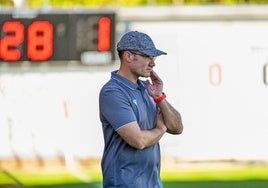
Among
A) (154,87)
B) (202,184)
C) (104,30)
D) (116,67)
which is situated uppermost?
(104,30)

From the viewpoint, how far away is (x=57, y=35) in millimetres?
14625

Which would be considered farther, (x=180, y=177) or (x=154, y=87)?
(x=180, y=177)

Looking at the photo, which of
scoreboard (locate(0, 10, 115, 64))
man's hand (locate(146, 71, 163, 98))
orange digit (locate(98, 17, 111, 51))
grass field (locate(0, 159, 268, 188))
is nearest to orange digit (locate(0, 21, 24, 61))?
scoreboard (locate(0, 10, 115, 64))

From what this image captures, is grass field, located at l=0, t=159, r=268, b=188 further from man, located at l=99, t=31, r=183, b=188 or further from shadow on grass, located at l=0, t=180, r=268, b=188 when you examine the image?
man, located at l=99, t=31, r=183, b=188

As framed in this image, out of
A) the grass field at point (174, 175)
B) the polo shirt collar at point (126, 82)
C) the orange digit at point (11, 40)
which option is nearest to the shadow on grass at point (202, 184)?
the grass field at point (174, 175)

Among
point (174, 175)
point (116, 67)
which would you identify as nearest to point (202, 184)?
point (174, 175)

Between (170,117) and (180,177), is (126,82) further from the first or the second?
(180,177)

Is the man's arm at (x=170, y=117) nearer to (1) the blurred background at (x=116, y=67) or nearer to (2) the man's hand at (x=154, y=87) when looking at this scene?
(2) the man's hand at (x=154, y=87)

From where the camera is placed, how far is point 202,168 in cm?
1481

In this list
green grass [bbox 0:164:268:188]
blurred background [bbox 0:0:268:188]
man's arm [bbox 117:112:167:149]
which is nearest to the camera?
man's arm [bbox 117:112:167:149]

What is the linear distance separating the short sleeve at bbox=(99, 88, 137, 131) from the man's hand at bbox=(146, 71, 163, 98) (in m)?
0.15

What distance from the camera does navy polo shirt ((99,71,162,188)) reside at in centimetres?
534

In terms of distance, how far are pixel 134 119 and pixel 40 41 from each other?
373 inches

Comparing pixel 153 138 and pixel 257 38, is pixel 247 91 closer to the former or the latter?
pixel 257 38
